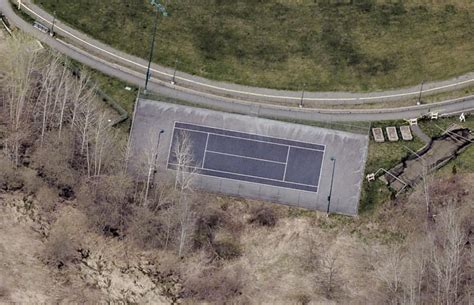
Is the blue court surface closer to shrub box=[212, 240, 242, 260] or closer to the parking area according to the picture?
the parking area

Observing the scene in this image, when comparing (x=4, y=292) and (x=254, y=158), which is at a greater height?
(x=254, y=158)

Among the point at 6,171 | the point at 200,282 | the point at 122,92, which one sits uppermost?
the point at 122,92

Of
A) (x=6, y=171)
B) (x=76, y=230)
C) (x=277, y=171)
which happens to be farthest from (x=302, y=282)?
(x=6, y=171)

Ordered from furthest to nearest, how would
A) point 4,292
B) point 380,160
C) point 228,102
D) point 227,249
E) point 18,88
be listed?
1. point 228,102
2. point 380,160
3. point 227,249
4. point 18,88
5. point 4,292

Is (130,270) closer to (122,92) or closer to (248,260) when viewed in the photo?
(248,260)

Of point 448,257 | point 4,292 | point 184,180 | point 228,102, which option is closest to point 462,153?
point 448,257

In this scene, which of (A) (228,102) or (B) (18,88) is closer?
(B) (18,88)

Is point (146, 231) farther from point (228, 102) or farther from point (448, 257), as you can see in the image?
point (448, 257)
